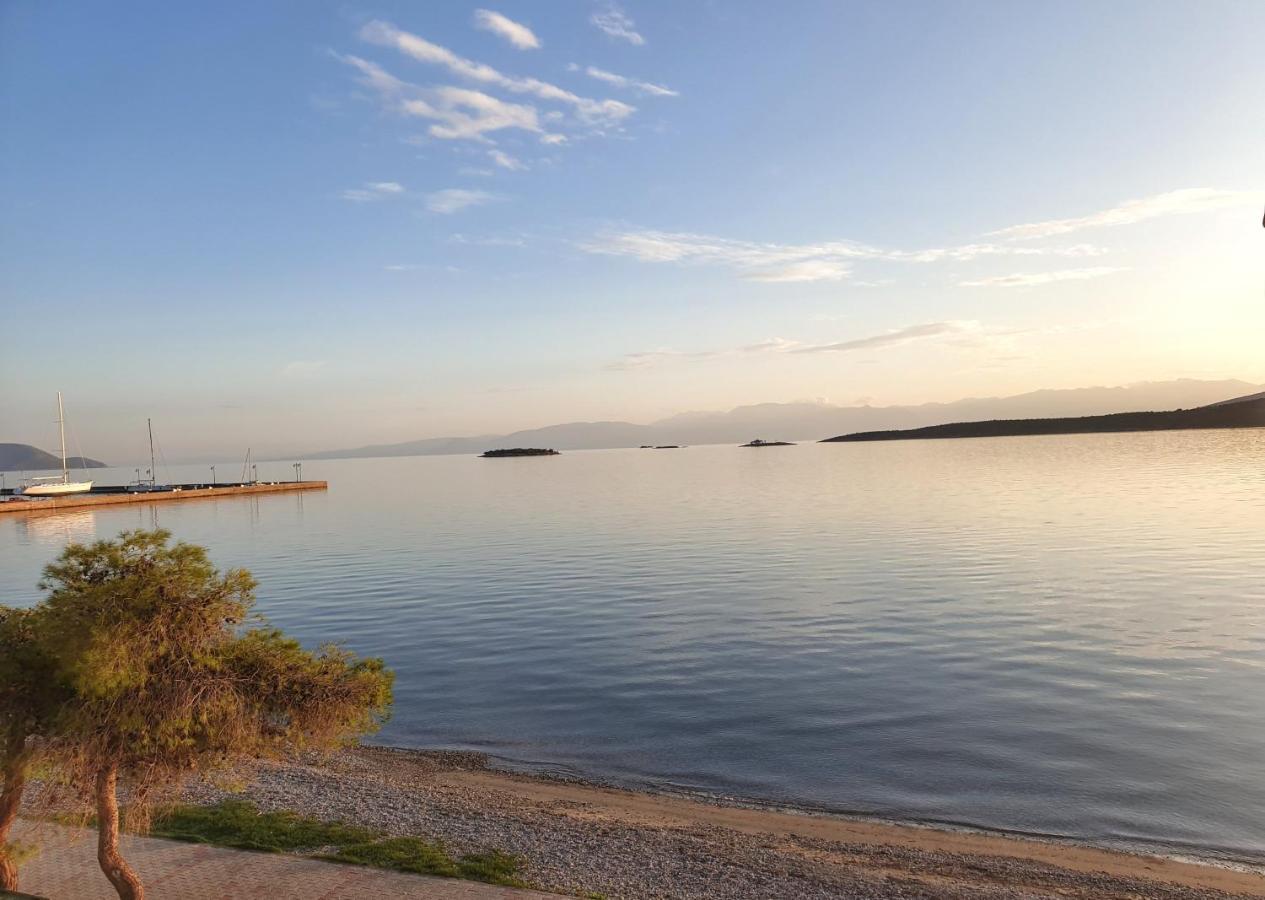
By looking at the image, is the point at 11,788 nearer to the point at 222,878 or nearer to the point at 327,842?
the point at 222,878

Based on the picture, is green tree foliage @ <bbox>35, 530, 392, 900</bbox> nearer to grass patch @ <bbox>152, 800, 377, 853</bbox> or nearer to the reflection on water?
grass patch @ <bbox>152, 800, 377, 853</bbox>

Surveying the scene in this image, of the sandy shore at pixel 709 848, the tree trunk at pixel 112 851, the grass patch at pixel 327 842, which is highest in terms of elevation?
the tree trunk at pixel 112 851

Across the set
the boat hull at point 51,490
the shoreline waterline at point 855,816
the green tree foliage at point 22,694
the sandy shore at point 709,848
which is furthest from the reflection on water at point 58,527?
the green tree foliage at point 22,694

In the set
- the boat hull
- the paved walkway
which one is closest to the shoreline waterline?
the paved walkway

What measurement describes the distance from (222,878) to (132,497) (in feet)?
467

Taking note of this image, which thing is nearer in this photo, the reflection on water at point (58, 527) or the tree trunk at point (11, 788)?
the tree trunk at point (11, 788)

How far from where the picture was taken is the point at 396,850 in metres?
11.1

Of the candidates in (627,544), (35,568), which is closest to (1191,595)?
(627,544)

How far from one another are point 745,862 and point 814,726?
297 inches

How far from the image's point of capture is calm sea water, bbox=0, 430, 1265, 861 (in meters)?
15.9

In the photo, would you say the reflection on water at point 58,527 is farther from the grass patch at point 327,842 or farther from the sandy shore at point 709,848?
the grass patch at point 327,842

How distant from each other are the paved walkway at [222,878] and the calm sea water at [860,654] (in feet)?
24.9

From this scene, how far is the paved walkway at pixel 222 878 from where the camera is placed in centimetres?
952

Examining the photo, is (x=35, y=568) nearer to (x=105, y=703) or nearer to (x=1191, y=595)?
(x=105, y=703)
